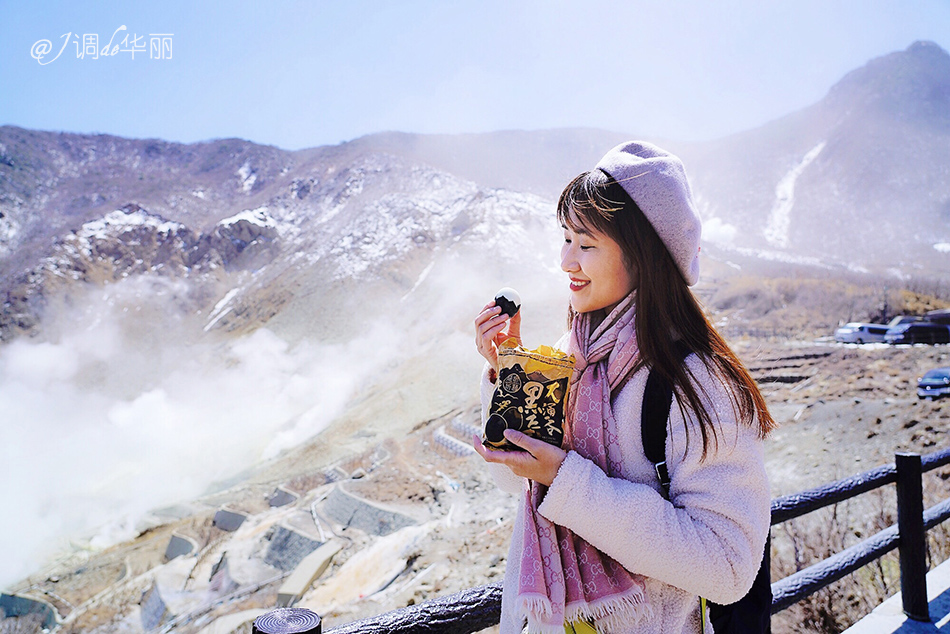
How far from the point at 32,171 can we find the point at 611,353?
391 ft

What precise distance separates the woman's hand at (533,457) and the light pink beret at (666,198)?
0.53 meters

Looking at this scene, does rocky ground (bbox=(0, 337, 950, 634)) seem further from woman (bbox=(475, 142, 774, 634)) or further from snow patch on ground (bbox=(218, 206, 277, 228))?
snow patch on ground (bbox=(218, 206, 277, 228))

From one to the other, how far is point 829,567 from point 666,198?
2.62 m

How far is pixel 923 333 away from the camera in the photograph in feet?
74.7

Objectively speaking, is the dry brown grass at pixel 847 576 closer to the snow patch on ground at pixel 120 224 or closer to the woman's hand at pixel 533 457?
the woman's hand at pixel 533 457

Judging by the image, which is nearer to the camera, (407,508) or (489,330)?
(489,330)

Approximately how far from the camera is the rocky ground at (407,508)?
1133 centimetres

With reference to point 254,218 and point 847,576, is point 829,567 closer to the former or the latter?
point 847,576

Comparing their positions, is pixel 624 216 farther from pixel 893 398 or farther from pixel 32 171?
pixel 32 171

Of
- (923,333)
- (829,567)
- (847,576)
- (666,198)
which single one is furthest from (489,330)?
(923,333)

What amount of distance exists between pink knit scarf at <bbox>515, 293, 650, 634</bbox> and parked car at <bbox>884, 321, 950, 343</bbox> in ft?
88.8

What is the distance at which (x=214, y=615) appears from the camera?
45.4 feet

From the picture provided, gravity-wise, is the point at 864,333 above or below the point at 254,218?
below

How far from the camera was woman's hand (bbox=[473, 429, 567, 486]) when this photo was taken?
118cm
